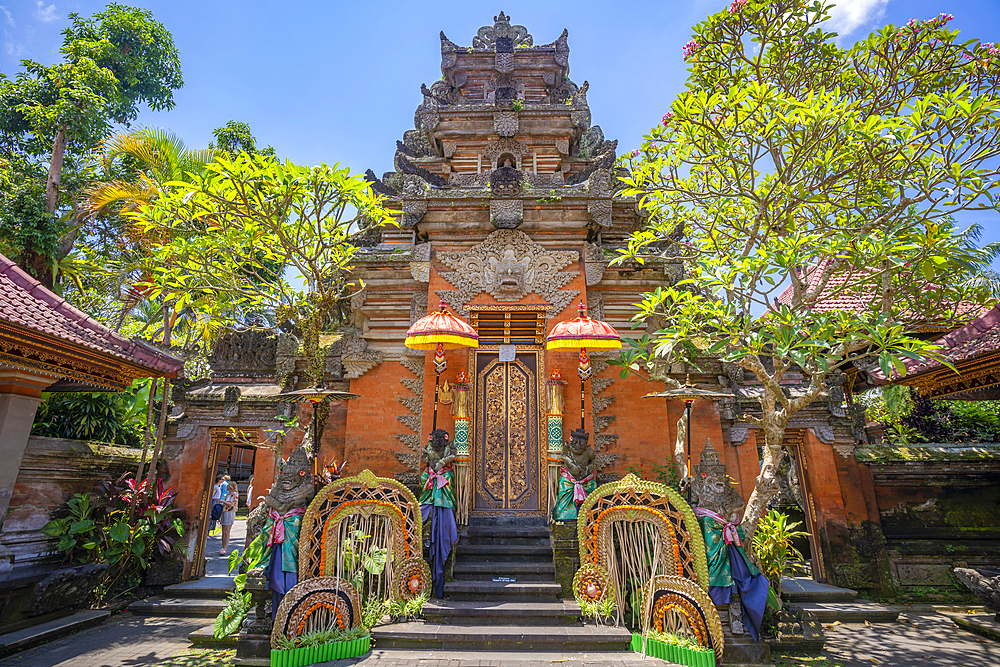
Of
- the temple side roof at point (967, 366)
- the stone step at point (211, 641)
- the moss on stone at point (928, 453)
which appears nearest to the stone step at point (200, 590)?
the stone step at point (211, 641)

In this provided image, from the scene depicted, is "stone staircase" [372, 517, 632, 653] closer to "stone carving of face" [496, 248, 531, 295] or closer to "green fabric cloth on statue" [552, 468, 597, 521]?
"green fabric cloth on statue" [552, 468, 597, 521]

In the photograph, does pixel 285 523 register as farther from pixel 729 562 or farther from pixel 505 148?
pixel 505 148

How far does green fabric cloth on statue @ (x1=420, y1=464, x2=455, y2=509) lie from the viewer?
6.80 meters

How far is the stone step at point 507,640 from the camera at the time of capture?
18.5ft

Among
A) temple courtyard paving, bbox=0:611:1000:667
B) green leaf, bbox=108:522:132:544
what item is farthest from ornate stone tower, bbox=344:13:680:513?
green leaf, bbox=108:522:132:544

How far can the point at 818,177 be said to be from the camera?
6.41 meters

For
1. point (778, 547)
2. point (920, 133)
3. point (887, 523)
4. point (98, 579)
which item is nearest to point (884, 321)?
point (920, 133)

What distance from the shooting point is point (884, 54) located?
244 inches

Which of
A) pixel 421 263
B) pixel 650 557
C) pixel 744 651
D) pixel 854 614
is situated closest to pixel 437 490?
pixel 650 557

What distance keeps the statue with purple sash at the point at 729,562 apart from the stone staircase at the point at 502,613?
123cm

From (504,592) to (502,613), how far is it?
0.44m

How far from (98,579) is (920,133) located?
1328cm

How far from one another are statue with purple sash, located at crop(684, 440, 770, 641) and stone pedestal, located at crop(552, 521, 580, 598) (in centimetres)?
168

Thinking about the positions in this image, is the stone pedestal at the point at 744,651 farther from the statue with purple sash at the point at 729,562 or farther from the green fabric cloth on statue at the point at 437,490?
the green fabric cloth on statue at the point at 437,490
